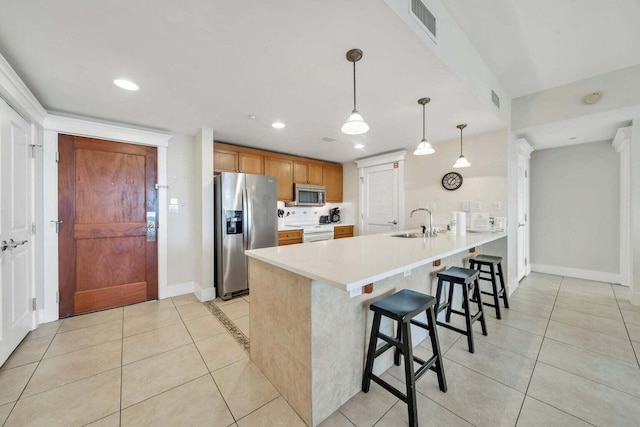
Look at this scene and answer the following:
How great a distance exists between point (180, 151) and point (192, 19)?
236 centimetres

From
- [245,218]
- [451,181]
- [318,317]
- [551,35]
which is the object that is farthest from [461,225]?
[245,218]

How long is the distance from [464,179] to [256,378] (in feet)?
11.6

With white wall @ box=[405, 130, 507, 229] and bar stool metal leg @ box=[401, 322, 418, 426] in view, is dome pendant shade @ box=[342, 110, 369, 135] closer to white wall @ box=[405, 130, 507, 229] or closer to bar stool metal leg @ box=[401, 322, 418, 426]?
bar stool metal leg @ box=[401, 322, 418, 426]

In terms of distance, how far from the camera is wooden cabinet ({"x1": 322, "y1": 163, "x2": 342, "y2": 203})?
5.12m

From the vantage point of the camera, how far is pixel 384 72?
1.88 metres

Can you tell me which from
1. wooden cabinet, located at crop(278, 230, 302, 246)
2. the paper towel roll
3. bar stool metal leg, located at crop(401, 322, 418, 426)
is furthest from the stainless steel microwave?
bar stool metal leg, located at crop(401, 322, 418, 426)

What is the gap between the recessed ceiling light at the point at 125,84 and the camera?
6.55ft

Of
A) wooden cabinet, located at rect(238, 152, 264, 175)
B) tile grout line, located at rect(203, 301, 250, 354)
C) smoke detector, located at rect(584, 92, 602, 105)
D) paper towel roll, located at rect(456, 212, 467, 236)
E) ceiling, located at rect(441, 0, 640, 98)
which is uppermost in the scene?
ceiling, located at rect(441, 0, 640, 98)

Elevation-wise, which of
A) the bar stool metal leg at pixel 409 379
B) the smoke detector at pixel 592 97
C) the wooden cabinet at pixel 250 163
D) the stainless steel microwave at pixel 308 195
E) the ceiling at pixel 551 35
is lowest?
the bar stool metal leg at pixel 409 379

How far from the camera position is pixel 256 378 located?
171 cm

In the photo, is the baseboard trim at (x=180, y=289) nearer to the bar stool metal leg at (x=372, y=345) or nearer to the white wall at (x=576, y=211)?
the bar stool metal leg at (x=372, y=345)

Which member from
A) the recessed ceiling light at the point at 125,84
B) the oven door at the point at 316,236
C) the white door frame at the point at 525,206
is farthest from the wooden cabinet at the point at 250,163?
the white door frame at the point at 525,206

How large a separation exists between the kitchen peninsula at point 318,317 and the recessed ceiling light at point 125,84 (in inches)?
70.7

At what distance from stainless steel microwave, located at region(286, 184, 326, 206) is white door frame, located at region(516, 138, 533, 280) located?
10.4 feet
